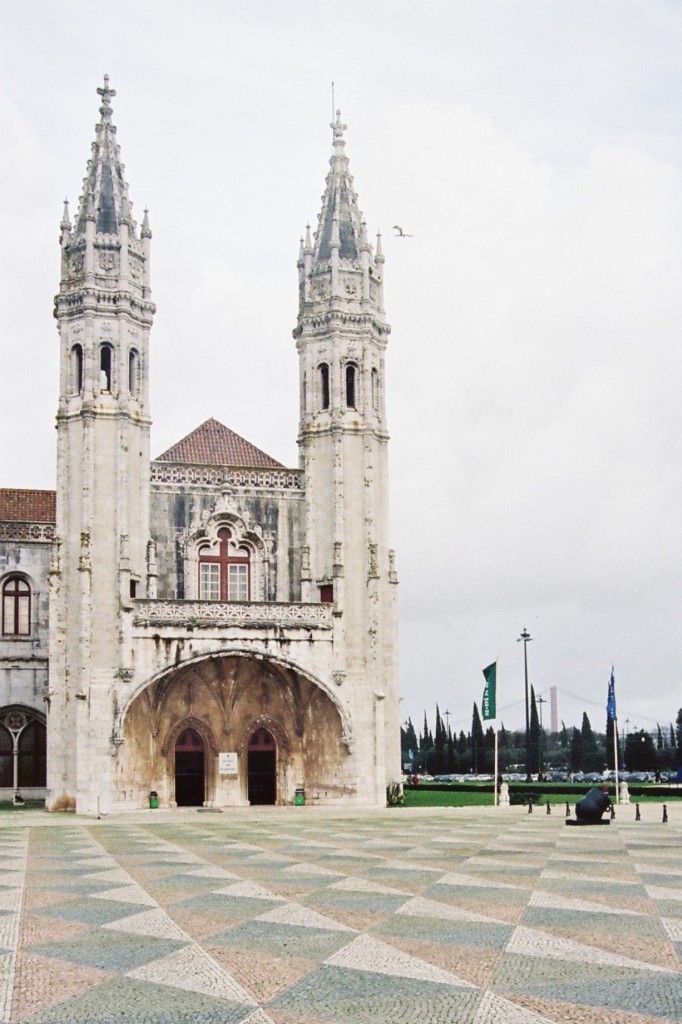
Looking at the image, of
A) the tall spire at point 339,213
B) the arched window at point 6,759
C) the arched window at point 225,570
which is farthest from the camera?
the tall spire at point 339,213

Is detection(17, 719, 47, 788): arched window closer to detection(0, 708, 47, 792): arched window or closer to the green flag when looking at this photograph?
detection(0, 708, 47, 792): arched window

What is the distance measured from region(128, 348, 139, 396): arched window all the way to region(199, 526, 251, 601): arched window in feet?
19.6

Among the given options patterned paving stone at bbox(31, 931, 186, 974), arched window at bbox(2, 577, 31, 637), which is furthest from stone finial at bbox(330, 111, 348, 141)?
patterned paving stone at bbox(31, 931, 186, 974)

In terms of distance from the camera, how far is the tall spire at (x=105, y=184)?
44344mm

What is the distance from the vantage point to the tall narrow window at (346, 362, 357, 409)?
1793 inches

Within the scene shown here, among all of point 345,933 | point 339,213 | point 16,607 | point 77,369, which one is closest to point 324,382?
point 339,213

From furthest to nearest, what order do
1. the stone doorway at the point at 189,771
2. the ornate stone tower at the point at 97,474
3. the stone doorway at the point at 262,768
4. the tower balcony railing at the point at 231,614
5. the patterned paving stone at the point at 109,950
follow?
1. the stone doorway at the point at 262,768
2. the stone doorway at the point at 189,771
3. the tower balcony railing at the point at 231,614
4. the ornate stone tower at the point at 97,474
5. the patterned paving stone at the point at 109,950

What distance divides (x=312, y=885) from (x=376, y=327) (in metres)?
32.0

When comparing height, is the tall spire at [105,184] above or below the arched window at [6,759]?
above

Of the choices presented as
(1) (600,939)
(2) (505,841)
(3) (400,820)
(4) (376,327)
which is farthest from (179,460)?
(1) (600,939)

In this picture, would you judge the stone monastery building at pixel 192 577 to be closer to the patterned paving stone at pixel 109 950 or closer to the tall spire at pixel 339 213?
the tall spire at pixel 339 213

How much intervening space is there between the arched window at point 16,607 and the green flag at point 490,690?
17112 millimetres

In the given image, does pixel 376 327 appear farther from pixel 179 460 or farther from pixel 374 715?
pixel 374 715

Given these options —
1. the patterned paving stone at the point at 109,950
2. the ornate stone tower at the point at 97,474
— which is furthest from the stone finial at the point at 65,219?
the patterned paving stone at the point at 109,950
